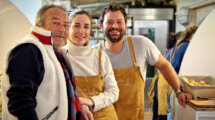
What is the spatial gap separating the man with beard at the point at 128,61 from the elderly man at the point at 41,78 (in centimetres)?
65

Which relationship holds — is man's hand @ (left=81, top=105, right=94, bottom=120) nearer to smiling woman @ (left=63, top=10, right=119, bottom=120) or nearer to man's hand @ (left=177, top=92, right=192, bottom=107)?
smiling woman @ (left=63, top=10, right=119, bottom=120)

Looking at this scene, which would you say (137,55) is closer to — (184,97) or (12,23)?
(184,97)

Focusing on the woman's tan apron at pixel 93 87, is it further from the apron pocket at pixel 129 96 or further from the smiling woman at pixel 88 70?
the apron pocket at pixel 129 96

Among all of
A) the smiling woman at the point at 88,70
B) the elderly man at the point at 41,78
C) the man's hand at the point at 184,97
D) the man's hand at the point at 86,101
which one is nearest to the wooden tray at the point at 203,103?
the man's hand at the point at 184,97

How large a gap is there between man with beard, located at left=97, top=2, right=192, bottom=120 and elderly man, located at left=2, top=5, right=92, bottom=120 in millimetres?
655

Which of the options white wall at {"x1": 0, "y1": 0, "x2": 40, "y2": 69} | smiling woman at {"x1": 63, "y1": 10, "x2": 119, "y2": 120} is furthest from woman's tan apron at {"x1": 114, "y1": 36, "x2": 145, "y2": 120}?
white wall at {"x1": 0, "y1": 0, "x2": 40, "y2": 69}

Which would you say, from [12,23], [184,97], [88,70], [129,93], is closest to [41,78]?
[88,70]

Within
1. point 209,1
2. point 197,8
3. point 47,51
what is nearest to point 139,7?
point 197,8

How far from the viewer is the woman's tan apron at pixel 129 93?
5.18ft

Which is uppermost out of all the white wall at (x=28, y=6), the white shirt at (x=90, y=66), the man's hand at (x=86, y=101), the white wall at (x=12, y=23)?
the white wall at (x=28, y=6)

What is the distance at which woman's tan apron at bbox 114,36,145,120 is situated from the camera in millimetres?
1578

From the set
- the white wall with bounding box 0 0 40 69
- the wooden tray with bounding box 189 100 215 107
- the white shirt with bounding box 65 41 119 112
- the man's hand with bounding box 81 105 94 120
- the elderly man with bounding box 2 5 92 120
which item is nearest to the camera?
the elderly man with bounding box 2 5 92 120

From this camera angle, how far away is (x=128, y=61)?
162 cm

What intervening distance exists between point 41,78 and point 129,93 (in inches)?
36.0
